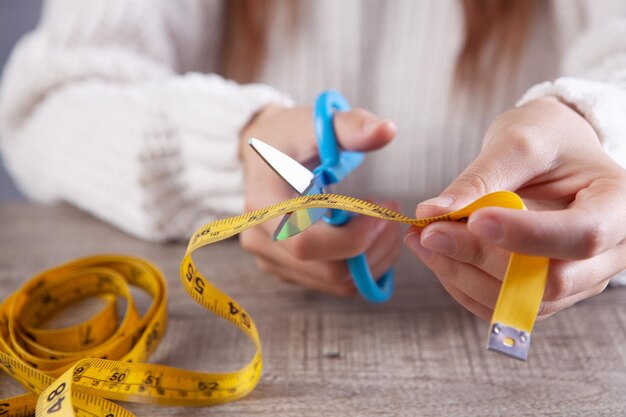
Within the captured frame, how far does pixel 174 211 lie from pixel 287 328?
0.26m

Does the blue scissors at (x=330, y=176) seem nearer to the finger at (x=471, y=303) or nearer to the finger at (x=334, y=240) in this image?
the finger at (x=334, y=240)

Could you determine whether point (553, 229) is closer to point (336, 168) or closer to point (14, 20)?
point (336, 168)

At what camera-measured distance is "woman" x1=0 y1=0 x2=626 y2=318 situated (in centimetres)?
54

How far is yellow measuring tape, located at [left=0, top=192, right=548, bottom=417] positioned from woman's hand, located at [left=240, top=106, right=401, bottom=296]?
9 centimetres

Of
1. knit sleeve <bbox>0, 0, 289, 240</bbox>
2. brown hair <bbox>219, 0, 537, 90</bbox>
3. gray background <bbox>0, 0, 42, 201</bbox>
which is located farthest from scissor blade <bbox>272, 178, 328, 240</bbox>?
gray background <bbox>0, 0, 42, 201</bbox>

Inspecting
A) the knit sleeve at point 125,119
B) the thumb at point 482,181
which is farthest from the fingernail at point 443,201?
the knit sleeve at point 125,119

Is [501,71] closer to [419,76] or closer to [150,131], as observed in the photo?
[419,76]

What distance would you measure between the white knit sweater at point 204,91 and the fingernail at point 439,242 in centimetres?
35

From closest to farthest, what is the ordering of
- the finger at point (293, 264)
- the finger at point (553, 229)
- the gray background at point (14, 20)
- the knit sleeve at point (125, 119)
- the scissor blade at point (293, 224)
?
the finger at point (553, 229) < the scissor blade at point (293, 224) < the finger at point (293, 264) < the knit sleeve at point (125, 119) < the gray background at point (14, 20)

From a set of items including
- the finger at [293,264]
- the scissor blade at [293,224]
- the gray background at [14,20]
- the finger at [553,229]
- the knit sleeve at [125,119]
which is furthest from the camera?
the gray background at [14,20]

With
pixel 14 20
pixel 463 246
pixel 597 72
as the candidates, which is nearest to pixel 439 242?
pixel 463 246

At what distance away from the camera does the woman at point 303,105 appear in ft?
1.76

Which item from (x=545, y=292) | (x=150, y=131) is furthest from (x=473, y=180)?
(x=150, y=131)

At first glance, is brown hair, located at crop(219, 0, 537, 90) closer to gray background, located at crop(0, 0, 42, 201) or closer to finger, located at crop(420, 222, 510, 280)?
finger, located at crop(420, 222, 510, 280)
